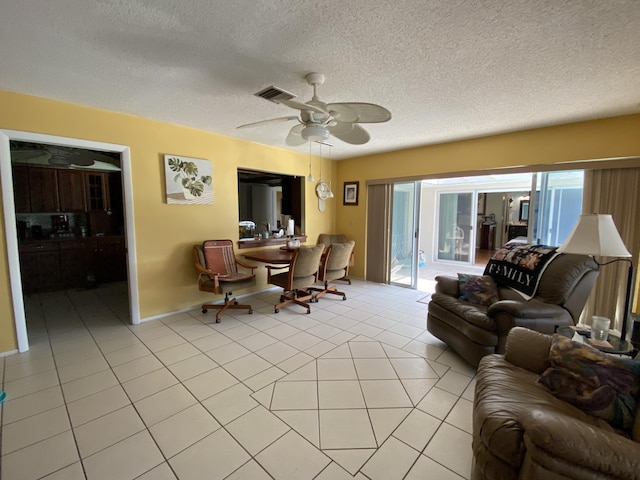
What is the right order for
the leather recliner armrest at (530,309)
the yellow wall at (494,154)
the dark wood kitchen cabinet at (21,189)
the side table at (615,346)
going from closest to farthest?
the side table at (615,346)
the leather recliner armrest at (530,309)
the yellow wall at (494,154)
the dark wood kitchen cabinet at (21,189)

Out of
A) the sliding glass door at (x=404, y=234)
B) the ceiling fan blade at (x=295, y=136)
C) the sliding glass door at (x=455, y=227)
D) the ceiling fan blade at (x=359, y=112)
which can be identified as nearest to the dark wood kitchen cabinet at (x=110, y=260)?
the ceiling fan blade at (x=295, y=136)

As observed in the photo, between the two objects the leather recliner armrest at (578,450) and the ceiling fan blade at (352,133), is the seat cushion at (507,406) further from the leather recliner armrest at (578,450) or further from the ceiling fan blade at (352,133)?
the ceiling fan blade at (352,133)

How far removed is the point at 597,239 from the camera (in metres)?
1.85

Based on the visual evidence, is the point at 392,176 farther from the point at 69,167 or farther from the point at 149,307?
the point at 69,167

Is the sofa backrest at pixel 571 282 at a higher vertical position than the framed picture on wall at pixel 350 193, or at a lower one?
lower

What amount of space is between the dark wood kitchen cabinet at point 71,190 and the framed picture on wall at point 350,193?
4817mm

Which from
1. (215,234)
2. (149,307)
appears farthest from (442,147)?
(149,307)

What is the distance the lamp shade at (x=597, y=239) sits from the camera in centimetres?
182

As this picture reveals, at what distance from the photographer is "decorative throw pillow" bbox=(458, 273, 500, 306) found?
2.70 m

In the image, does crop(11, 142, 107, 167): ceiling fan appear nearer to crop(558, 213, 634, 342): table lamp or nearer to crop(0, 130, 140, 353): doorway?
crop(0, 130, 140, 353): doorway

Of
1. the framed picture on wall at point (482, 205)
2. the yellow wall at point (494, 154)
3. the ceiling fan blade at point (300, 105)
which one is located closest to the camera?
the ceiling fan blade at point (300, 105)

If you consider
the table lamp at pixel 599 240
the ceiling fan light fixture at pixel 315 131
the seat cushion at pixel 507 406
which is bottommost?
the seat cushion at pixel 507 406

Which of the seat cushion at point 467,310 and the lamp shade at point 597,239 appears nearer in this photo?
the lamp shade at point 597,239

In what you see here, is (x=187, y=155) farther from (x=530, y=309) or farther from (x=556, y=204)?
(x=556, y=204)
